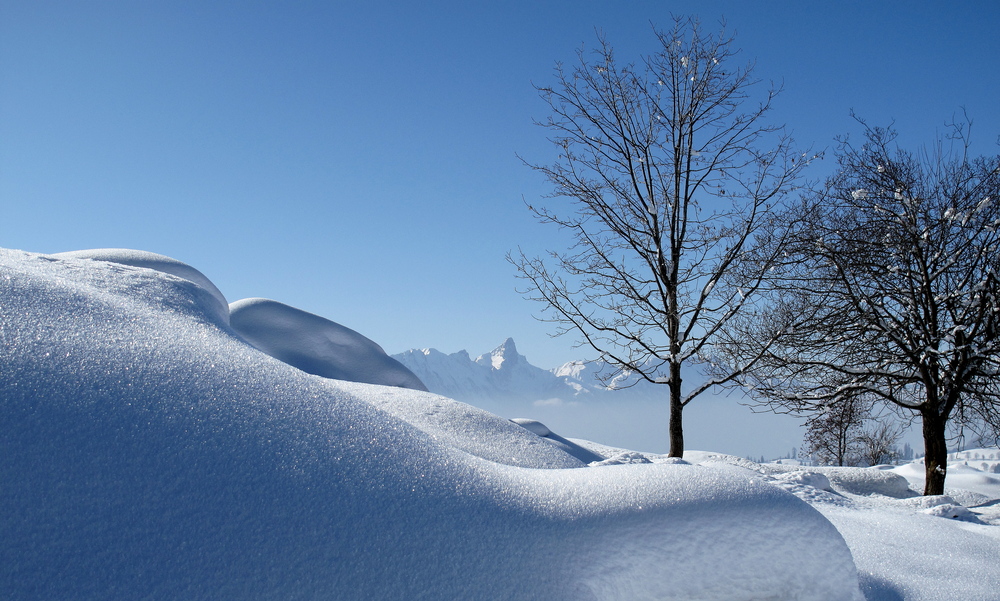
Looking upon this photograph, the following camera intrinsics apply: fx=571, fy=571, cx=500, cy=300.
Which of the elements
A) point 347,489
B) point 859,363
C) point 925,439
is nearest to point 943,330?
point 859,363

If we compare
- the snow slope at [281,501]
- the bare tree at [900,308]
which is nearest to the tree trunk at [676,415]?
the bare tree at [900,308]

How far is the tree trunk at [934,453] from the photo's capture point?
8.33 meters

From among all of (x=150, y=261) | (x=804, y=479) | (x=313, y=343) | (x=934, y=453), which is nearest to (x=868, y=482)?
(x=934, y=453)

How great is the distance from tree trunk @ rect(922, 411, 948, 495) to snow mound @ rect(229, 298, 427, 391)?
786cm

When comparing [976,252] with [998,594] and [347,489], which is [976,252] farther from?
[347,489]

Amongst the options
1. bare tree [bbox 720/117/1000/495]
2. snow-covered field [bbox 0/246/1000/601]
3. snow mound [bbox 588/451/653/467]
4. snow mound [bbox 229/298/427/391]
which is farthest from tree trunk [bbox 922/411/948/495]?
snow mound [bbox 229/298/427/391]

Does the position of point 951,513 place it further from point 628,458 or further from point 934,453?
point 934,453

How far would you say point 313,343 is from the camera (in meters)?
8.32

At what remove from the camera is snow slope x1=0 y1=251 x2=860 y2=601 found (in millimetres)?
1583

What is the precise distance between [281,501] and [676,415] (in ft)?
24.6

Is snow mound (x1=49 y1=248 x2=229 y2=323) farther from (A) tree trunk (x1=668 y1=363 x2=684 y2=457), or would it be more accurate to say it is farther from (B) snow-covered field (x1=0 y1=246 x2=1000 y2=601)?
(A) tree trunk (x1=668 y1=363 x2=684 y2=457)

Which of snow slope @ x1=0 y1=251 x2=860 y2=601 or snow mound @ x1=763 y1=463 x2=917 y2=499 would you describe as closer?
snow slope @ x1=0 y1=251 x2=860 y2=601

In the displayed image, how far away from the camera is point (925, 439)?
8.61 meters

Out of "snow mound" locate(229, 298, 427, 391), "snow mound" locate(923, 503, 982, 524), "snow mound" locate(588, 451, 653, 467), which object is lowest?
"snow mound" locate(923, 503, 982, 524)
